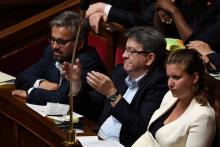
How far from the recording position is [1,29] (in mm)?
4395

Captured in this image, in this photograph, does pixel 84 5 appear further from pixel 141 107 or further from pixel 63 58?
pixel 63 58

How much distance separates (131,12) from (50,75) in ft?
2.01

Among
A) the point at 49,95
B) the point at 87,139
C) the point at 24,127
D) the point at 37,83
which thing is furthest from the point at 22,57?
the point at 24,127

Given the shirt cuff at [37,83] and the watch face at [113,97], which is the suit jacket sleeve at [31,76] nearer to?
the shirt cuff at [37,83]

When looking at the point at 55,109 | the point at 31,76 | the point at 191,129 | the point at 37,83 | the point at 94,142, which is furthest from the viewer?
the point at 31,76

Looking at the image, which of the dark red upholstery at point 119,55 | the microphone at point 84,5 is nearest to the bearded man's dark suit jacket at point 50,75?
the dark red upholstery at point 119,55

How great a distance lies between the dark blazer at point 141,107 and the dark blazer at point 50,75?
0.36 metres

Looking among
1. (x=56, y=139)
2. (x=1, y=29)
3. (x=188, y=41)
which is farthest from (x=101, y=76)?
(x=1, y=29)

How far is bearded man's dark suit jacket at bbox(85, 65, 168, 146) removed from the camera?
2717 millimetres

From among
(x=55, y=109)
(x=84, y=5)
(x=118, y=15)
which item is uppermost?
(x=84, y=5)

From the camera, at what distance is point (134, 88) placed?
9.50 ft

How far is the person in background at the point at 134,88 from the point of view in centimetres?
274

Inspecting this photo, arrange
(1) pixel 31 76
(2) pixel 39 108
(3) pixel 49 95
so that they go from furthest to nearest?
1. (1) pixel 31 76
2. (3) pixel 49 95
3. (2) pixel 39 108

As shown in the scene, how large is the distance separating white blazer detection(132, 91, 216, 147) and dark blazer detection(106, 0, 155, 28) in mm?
1097
